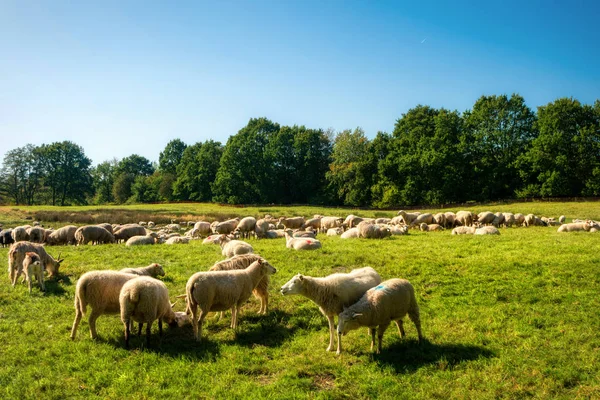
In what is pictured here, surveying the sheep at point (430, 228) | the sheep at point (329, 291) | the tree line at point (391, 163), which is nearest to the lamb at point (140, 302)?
the sheep at point (329, 291)

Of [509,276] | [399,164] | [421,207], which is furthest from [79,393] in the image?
[399,164]

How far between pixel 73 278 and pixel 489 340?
42.7 feet

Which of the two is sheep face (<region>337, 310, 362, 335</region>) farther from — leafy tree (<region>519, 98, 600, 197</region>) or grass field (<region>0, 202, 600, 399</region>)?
leafy tree (<region>519, 98, 600, 197</region>)

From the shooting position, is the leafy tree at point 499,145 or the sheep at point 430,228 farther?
the leafy tree at point 499,145

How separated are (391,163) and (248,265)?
2323 inches

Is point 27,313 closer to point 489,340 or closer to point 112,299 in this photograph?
point 112,299

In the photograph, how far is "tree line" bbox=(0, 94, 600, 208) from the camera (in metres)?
56.3

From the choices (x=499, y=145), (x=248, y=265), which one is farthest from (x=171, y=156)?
(x=248, y=265)

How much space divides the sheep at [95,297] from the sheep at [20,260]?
5.54 m

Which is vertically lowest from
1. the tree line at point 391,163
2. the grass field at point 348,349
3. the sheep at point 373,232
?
the grass field at point 348,349

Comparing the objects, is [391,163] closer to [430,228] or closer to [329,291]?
[430,228]

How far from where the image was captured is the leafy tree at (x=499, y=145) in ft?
198

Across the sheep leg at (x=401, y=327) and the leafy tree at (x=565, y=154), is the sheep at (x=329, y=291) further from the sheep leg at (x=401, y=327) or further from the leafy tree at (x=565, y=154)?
the leafy tree at (x=565, y=154)

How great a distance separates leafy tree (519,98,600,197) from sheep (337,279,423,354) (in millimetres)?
56687
